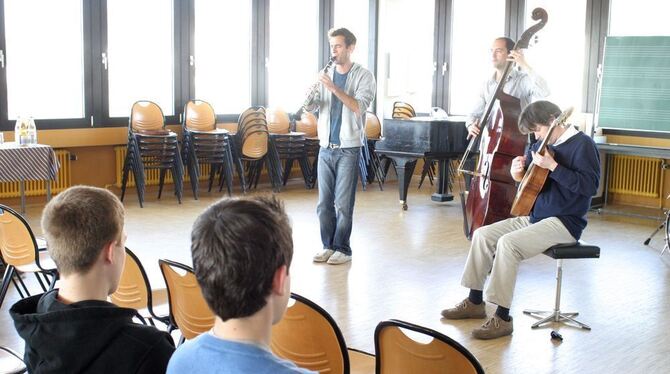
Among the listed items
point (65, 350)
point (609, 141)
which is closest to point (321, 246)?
point (609, 141)

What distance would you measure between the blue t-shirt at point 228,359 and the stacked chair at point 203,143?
7.14m

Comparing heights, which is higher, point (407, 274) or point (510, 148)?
point (510, 148)

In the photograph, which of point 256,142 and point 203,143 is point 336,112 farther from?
point 256,142

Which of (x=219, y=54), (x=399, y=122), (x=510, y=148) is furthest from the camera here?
(x=219, y=54)

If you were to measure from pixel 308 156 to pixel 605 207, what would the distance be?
11.2ft

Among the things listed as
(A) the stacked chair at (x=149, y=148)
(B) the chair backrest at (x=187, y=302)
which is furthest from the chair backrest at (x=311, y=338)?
(A) the stacked chair at (x=149, y=148)

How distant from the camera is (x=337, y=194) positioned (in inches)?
214

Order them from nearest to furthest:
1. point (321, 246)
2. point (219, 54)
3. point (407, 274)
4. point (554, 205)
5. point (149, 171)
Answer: point (554, 205), point (407, 274), point (321, 246), point (149, 171), point (219, 54)

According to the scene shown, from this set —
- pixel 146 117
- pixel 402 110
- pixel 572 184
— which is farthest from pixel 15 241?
pixel 402 110

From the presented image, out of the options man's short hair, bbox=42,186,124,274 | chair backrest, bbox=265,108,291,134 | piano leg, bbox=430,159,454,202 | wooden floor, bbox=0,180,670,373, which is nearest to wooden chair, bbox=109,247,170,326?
wooden floor, bbox=0,180,670,373

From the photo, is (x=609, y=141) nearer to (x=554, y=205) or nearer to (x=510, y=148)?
(x=510, y=148)

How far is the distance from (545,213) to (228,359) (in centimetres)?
308

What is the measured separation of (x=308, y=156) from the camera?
965 cm

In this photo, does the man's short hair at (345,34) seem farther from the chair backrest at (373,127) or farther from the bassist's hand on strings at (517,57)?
the chair backrest at (373,127)
